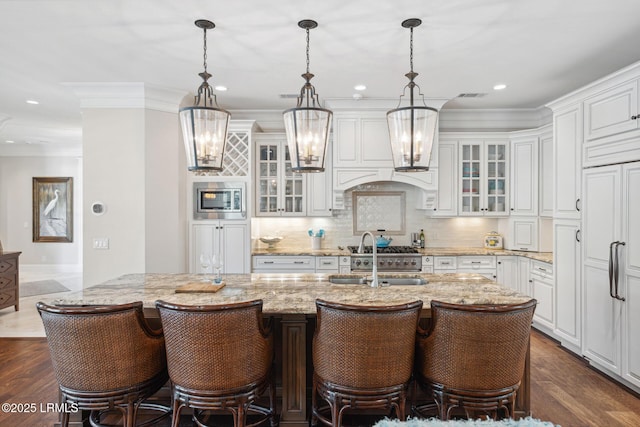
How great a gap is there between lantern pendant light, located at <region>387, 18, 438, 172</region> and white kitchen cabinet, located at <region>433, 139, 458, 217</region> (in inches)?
112

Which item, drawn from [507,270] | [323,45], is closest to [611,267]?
[507,270]

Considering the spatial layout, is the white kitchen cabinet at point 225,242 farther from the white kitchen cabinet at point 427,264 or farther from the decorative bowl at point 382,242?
the white kitchen cabinet at point 427,264

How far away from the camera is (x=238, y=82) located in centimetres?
404

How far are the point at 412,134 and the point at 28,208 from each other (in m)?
9.36

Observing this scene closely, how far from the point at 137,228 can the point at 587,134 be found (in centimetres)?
464

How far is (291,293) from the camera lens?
248 centimetres

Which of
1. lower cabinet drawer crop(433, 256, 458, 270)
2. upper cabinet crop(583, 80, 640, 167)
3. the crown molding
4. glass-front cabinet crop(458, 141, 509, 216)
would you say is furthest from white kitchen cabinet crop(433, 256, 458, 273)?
the crown molding

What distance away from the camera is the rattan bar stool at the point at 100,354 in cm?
189

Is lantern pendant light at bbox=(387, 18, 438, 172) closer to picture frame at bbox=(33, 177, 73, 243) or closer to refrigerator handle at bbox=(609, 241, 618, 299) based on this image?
refrigerator handle at bbox=(609, 241, 618, 299)

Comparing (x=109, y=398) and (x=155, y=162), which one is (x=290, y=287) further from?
(x=155, y=162)

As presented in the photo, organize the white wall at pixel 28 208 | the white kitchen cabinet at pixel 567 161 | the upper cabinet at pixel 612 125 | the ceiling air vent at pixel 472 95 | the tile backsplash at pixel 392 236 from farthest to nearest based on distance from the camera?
the white wall at pixel 28 208 → the tile backsplash at pixel 392 236 → the ceiling air vent at pixel 472 95 → the white kitchen cabinet at pixel 567 161 → the upper cabinet at pixel 612 125

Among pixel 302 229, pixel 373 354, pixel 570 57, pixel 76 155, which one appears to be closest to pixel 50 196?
pixel 76 155

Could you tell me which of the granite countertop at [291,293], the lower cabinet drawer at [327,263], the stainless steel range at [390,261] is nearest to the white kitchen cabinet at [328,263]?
the lower cabinet drawer at [327,263]

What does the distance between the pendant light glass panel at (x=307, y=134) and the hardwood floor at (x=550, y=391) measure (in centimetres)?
200
